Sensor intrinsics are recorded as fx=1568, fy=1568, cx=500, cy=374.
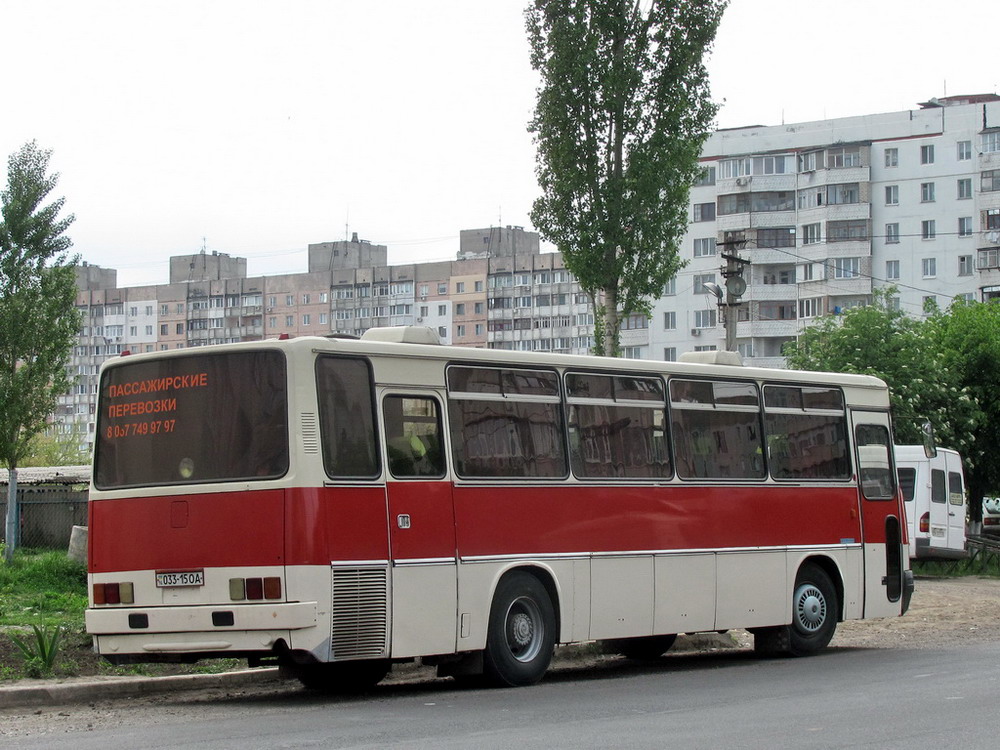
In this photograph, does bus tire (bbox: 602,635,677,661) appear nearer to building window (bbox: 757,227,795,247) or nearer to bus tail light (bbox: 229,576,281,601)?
bus tail light (bbox: 229,576,281,601)

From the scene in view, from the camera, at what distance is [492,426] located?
A: 14.3 m

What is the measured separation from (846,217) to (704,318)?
11.9 m

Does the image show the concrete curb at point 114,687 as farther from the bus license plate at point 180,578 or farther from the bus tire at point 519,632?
the bus tire at point 519,632

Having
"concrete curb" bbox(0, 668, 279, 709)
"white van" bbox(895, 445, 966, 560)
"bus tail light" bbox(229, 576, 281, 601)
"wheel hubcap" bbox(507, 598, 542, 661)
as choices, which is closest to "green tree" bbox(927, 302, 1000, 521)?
"white van" bbox(895, 445, 966, 560)

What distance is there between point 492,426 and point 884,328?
131 feet

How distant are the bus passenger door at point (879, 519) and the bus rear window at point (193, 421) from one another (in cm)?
886

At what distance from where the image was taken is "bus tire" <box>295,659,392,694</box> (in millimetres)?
14312

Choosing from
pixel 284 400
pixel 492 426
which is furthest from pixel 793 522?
pixel 284 400

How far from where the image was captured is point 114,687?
13.5m

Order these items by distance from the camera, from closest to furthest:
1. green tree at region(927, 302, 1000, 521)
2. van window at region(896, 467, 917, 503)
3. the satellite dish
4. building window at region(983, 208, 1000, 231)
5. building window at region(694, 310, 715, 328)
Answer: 1. the satellite dish
2. van window at region(896, 467, 917, 503)
3. green tree at region(927, 302, 1000, 521)
4. building window at region(983, 208, 1000, 231)
5. building window at region(694, 310, 715, 328)

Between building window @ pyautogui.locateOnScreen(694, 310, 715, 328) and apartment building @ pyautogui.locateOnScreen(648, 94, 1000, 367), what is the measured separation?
0.23ft

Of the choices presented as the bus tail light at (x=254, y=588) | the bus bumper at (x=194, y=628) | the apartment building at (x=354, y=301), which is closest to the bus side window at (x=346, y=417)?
the bus tail light at (x=254, y=588)

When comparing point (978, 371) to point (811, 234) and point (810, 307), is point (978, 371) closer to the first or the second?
point (810, 307)

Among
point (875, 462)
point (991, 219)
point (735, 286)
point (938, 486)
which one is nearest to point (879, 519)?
point (875, 462)
